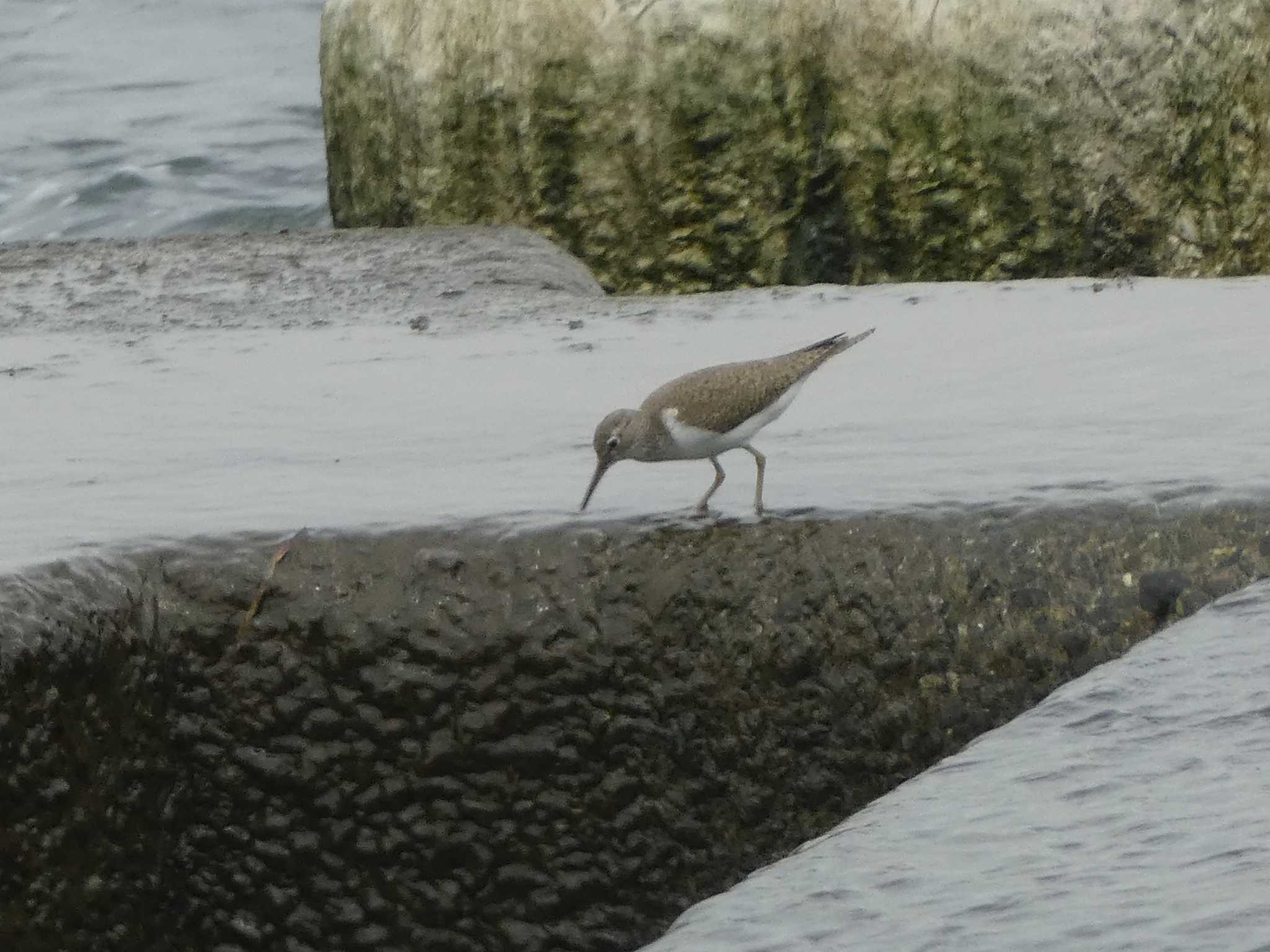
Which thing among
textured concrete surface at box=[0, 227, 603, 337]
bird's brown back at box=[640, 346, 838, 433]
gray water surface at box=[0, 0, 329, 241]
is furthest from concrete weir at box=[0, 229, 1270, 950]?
gray water surface at box=[0, 0, 329, 241]

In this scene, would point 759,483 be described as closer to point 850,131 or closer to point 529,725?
point 529,725

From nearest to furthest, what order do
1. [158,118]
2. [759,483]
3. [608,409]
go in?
[759,483] < [608,409] < [158,118]

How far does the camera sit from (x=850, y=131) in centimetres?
992

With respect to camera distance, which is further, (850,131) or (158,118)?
(158,118)

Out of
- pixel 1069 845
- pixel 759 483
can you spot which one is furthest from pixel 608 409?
pixel 1069 845

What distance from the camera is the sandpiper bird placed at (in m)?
4.53

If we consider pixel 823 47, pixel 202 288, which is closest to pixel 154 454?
pixel 202 288

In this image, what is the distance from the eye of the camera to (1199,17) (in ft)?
31.9

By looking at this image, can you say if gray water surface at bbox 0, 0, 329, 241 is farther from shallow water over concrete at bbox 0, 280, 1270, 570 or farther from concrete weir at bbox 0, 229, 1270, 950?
concrete weir at bbox 0, 229, 1270, 950

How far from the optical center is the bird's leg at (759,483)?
444 centimetres

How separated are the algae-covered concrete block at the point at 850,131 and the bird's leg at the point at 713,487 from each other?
17.6ft

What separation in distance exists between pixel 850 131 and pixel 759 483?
5.74 meters

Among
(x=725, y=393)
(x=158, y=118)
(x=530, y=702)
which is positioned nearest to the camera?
(x=530, y=702)

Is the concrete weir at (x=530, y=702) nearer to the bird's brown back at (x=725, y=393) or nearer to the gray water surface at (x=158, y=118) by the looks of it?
the bird's brown back at (x=725, y=393)
